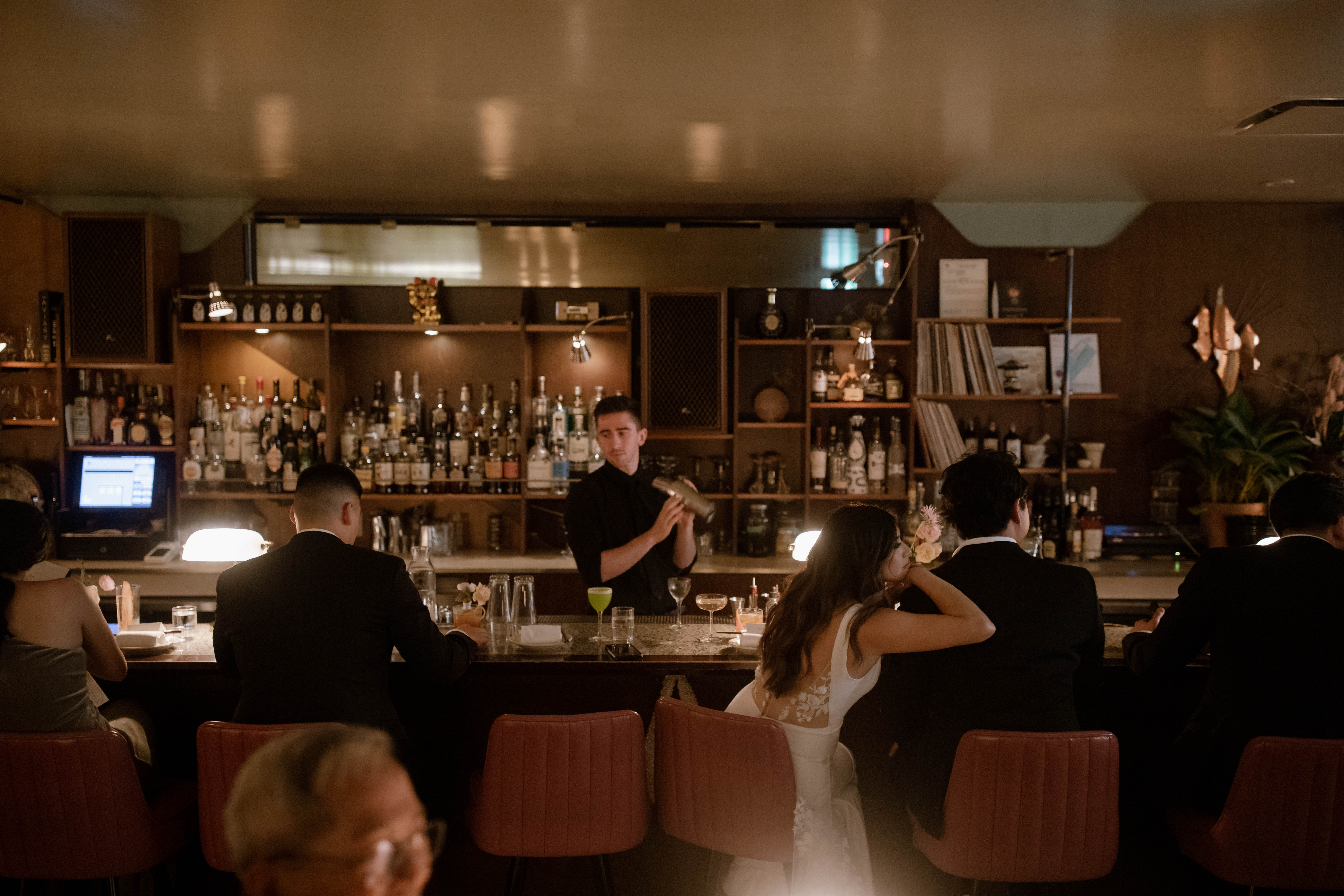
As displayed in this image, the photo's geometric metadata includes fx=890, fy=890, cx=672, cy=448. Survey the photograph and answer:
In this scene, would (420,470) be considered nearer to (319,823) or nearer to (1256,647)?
(1256,647)

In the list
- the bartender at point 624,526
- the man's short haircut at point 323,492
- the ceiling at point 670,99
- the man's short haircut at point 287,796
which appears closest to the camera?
the man's short haircut at point 287,796

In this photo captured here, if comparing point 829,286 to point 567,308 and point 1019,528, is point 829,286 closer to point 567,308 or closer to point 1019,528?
point 567,308

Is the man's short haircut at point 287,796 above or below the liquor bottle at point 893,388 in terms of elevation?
below

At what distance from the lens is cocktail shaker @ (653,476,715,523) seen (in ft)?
9.87

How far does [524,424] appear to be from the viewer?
480cm

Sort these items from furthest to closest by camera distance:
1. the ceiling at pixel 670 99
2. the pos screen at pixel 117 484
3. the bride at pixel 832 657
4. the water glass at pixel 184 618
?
1. the pos screen at pixel 117 484
2. the water glass at pixel 184 618
3. the ceiling at pixel 670 99
4. the bride at pixel 832 657

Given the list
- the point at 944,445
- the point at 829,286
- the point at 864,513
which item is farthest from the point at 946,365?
the point at 864,513

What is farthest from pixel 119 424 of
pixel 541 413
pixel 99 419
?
pixel 541 413

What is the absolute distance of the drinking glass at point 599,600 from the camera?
279cm

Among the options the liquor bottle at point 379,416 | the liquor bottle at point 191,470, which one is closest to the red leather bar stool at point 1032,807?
the liquor bottle at point 379,416

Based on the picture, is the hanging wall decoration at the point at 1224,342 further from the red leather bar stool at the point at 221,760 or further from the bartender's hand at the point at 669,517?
the red leather bar stool at the point at 221,760

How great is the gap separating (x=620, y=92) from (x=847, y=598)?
1976 mm

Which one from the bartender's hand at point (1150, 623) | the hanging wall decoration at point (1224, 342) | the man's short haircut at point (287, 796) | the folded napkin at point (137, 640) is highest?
the hanging wall decoration at point (1224, 342)

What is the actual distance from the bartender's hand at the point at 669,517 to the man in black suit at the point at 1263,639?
1510 millimetres
